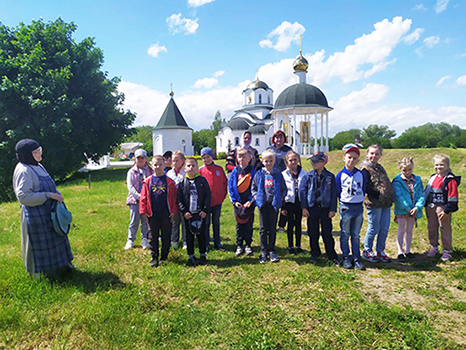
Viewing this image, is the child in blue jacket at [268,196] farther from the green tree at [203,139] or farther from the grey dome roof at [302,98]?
the green tree at [203,139]

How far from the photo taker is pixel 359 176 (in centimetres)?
423

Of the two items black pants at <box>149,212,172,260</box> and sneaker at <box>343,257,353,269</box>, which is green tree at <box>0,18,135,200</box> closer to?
black pants at <box>149,212,172,260</box>

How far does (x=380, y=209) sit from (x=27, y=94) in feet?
59.6

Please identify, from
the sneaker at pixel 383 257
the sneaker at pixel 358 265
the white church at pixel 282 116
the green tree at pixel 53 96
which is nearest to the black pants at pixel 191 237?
the sneaker at pixel 358 265

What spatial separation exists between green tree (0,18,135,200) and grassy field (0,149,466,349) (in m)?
13.6

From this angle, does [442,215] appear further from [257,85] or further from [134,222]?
[257,85]

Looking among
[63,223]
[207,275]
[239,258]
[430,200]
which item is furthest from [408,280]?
[63,223]

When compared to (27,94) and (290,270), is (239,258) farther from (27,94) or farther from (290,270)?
(27,94)

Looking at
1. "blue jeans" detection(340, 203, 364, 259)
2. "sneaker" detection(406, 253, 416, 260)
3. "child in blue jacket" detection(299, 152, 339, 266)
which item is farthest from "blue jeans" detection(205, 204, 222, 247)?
"sneaker" detection(406, 253, 416, 260)

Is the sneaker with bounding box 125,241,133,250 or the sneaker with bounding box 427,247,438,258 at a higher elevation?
the sneaker with bounding box 125,241,133,250

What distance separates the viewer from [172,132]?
33.9 metres

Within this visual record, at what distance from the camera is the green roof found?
34094 millimetres

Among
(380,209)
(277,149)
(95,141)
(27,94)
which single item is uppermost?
(27,94)

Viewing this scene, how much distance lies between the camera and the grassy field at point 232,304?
2762 millimetres
